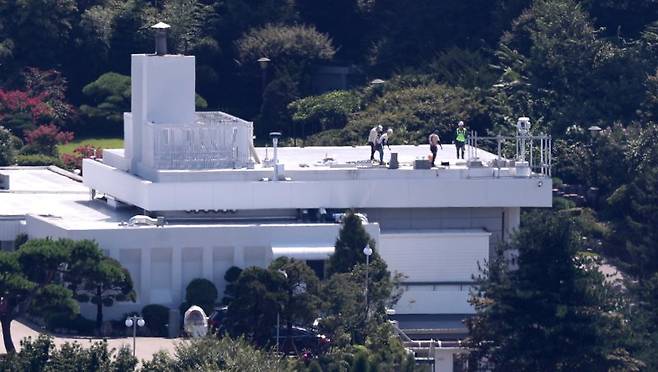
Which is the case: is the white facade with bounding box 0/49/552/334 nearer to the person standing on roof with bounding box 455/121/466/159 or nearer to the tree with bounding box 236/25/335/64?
the person standing on roof with bounding box 455/121/466/159

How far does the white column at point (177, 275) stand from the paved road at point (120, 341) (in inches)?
68.9

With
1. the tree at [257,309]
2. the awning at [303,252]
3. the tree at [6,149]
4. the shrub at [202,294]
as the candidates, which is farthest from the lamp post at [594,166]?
the tree at [257,309]

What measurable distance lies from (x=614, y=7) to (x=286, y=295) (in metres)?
32.8

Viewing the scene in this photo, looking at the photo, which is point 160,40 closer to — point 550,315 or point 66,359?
point 550,315

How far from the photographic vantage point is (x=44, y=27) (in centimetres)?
8669

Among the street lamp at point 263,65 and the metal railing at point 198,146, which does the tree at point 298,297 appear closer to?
the metal railing at point 198,146

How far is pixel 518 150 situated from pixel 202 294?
492 inches

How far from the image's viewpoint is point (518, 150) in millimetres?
67250

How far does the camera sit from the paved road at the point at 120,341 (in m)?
54.8

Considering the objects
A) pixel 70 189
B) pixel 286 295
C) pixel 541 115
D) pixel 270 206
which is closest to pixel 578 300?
pixel 286 295

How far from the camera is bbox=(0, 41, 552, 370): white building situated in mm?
58469

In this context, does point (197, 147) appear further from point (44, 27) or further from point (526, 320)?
point (44, 27)

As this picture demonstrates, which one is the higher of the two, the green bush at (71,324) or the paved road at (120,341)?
the green bush at (71,324)

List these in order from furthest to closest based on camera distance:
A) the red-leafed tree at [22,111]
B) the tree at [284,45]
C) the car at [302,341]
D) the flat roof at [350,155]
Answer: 1. the tree at [284,45]
2. the red-leafed tree at [22,111]
3. the flat roof at [350,155]
4. the car at [302,341]
